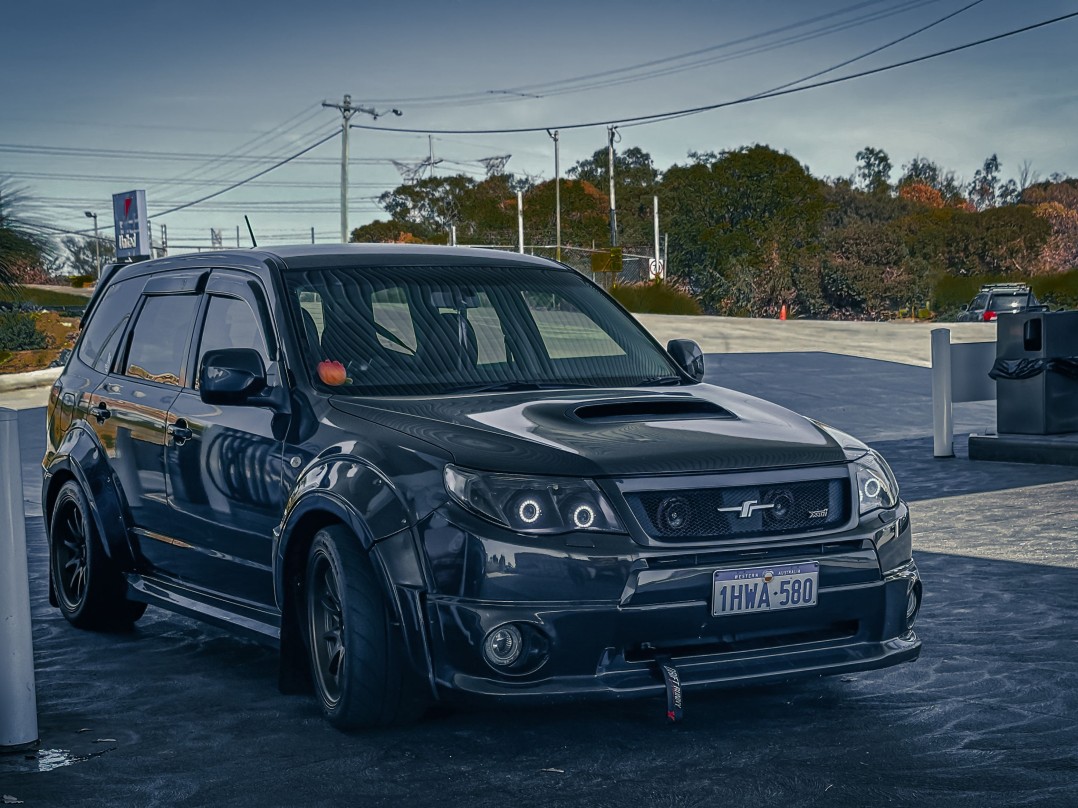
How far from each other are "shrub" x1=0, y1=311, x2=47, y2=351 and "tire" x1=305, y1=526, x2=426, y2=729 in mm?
29555

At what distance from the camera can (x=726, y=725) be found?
521 cm

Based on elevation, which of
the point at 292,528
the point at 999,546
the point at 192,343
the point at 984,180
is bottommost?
the point at 999,546

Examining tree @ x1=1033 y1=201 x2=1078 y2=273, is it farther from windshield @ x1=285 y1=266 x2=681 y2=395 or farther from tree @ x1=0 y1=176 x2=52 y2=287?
windshield @ x1=285 y1=266 x2=681 y2=395

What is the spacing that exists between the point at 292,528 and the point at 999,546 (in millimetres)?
5357

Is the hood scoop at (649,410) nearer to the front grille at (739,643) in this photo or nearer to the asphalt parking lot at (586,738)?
the front grille at (739,643)

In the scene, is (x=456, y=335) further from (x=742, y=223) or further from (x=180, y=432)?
(x=742, y=223)

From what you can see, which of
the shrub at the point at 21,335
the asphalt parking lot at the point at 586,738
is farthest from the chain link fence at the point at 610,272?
the asphalt parking lot at the point at 586,738

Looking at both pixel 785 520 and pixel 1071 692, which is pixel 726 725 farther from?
pixel 1071 692

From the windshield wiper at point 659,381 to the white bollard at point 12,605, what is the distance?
2.28 m

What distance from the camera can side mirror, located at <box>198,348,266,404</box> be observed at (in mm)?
5422

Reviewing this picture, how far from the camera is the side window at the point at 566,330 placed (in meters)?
5.98

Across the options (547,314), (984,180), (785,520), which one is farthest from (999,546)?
(984,180)

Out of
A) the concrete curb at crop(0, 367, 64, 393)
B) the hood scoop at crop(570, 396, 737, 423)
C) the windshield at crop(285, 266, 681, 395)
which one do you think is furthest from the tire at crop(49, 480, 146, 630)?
the concrete curb at crop(0, 367, 64, 393)

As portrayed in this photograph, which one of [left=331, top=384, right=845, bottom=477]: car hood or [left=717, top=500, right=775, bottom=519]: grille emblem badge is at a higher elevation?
[left=331, top=384, right=845, bottom=477]: car hood
